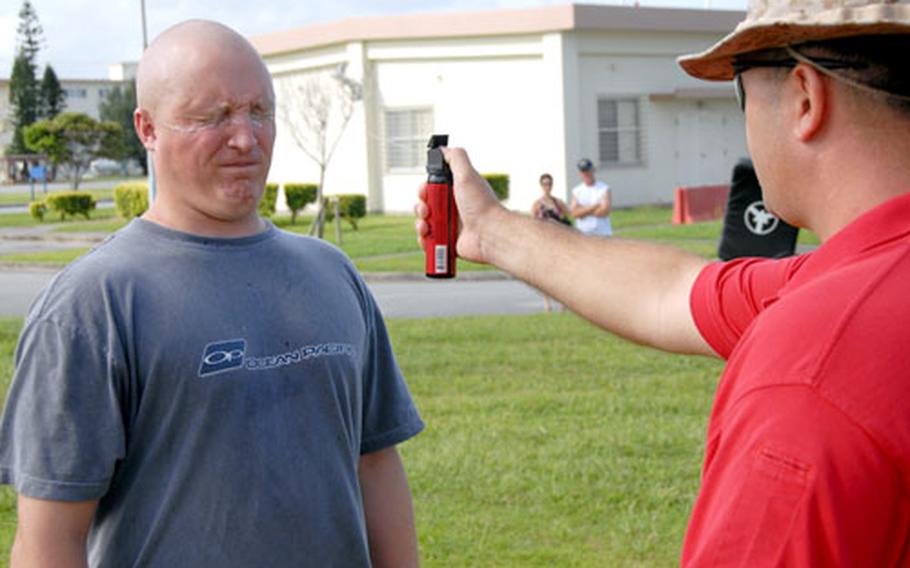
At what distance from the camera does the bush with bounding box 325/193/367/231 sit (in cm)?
3328

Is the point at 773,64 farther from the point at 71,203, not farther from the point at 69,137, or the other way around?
the point at 69,137

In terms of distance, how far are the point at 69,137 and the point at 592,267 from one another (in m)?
72.7

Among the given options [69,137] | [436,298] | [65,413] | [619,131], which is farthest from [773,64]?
[69,137]

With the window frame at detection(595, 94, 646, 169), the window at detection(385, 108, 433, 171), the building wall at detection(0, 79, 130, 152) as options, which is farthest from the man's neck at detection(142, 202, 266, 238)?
the building wall at detection(0, 79, 130, 152)

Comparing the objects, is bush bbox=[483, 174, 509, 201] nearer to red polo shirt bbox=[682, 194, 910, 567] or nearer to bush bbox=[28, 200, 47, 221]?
bush bbox=[28, 200, 47, 221]

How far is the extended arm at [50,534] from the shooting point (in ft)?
8.75

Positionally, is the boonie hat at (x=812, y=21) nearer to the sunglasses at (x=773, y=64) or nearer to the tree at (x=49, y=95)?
the sunglasses at (x=773, y=64)

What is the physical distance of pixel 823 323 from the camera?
1.57 metres

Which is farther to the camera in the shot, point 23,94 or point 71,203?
point 23,94

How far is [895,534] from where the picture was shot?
152 cm

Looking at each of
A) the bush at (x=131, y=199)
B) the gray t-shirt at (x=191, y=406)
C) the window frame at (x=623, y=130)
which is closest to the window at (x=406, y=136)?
the window frame at (x=623, y=130)

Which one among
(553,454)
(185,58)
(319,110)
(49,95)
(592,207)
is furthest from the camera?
(49,95)

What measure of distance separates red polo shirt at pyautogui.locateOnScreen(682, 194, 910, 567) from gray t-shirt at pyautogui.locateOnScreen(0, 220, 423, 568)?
55.4 inches

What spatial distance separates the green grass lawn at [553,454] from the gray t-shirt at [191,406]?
10.4 feet
